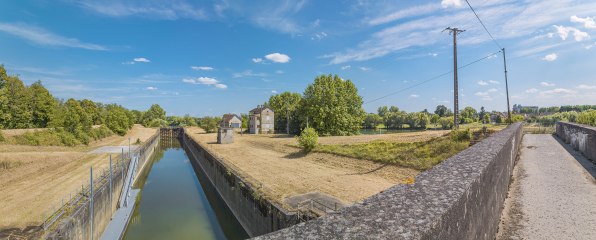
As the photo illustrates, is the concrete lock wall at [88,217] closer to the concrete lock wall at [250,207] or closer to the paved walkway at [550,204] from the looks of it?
the concrete lock wall at [250,207]

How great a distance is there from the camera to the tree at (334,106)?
135ft

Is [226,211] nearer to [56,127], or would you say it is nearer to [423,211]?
[423,211]

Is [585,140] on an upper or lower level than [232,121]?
lower

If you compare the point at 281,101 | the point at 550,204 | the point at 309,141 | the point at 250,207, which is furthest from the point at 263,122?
the point at 550,204

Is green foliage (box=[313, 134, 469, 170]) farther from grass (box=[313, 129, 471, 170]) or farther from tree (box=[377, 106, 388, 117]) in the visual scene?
tree (box=[377, 106, 388, 117])

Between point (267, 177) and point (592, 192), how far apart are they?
1500 centimetres

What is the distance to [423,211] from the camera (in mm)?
1787

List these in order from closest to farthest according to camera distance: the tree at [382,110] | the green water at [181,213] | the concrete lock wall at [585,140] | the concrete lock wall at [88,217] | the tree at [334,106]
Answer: the concrete lock wall at [585,140], the concrete lock wall at [88,217], the green water at [181,213], the tree at [334,106], the tree at [382,110]

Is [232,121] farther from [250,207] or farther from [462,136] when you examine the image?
[462,136]

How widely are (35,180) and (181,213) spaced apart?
13.9 m

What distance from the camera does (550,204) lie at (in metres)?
4.39

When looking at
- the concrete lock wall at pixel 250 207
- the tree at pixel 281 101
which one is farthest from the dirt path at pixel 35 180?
the tree at pixel 281 101

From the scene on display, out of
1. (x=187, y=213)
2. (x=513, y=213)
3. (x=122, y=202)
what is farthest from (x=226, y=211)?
(x=513, y=213)

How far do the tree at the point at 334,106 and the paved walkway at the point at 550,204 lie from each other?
33.6m
